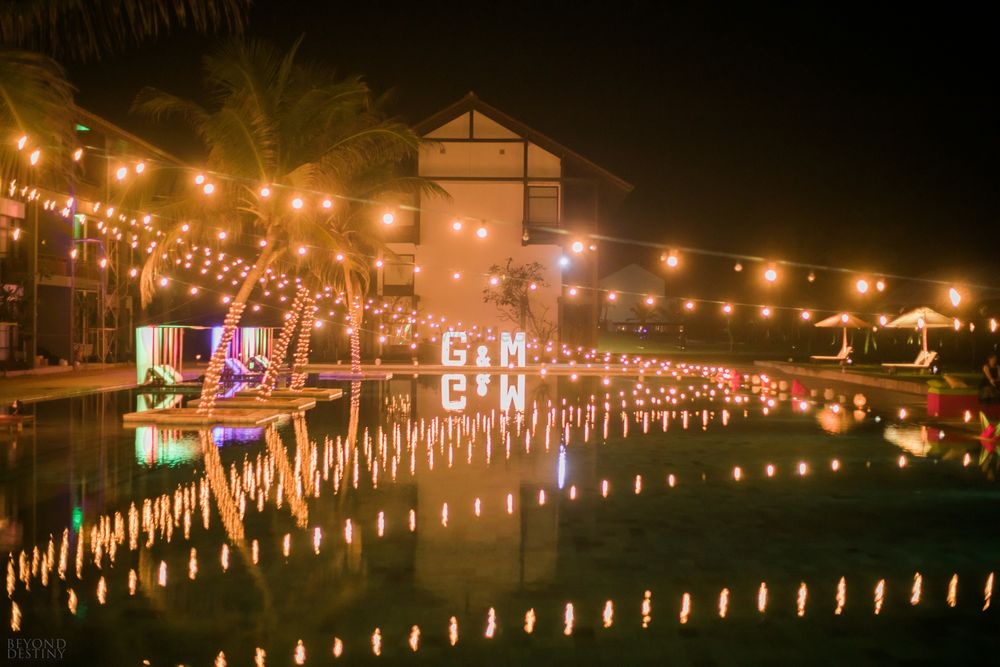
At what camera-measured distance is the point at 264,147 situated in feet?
55.4

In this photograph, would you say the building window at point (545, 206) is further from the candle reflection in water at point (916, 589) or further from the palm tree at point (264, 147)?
the candle reflection in water at point (916, 589)

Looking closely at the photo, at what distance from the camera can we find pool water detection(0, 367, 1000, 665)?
5504 mm

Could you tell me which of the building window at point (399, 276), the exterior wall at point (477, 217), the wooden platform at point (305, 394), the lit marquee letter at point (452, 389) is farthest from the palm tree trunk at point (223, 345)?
the exterior wall at point (477, 217)

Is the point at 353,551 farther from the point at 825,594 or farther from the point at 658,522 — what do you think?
the point at 825,594

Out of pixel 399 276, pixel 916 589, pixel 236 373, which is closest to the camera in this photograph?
pixel 916 589

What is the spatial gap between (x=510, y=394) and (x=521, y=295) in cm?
Result: 1650

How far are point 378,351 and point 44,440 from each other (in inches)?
951

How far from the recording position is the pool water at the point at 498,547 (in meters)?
5.50

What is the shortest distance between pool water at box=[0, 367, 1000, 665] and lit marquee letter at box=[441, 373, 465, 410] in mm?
5261

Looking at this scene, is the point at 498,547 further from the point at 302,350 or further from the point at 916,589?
the point at 302,350

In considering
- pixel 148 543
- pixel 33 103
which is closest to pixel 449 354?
pixel 33 103

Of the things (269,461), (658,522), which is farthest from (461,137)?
(658,522)

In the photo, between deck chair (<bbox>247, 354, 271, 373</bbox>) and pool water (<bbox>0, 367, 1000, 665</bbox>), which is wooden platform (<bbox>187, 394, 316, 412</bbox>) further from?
deck chair (<bbox>247, 354, 271, 373</bbox>)

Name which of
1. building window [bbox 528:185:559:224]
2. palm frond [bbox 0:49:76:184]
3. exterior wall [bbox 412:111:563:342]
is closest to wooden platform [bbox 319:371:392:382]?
exterior wall [bbox 412:111:563:342]
